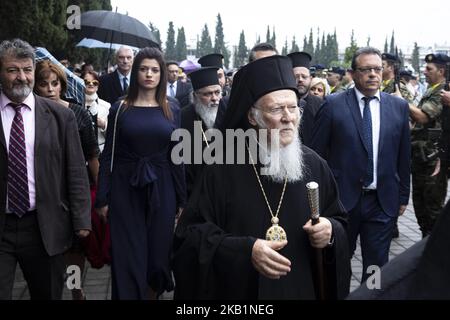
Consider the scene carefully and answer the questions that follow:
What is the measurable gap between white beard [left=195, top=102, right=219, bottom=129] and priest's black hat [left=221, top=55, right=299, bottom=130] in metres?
2.83

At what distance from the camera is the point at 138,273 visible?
4684 millimetres

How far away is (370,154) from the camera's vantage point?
4680mm

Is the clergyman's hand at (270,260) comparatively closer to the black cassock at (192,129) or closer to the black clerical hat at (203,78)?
the black cassock at (192,129)

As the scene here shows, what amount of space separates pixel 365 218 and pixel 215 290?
2181mm

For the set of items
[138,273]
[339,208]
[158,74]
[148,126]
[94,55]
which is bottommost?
[138,273]

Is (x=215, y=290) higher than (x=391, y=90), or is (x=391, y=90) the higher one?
(x=391, y=90)

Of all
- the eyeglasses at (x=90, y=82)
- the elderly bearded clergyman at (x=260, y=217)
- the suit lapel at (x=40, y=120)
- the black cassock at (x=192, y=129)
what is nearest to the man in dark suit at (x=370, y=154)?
the black cassock at (x=192, y=129)

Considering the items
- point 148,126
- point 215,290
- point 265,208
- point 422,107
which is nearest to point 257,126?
point 265,208

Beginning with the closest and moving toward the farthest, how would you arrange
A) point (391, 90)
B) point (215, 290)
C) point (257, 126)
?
point (215, 290) → point (257, 126) → point (391, 90)

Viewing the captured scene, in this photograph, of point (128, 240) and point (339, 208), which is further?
point (128, 240)

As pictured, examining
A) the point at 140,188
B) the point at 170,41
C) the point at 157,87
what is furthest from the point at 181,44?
the point at 140,188
